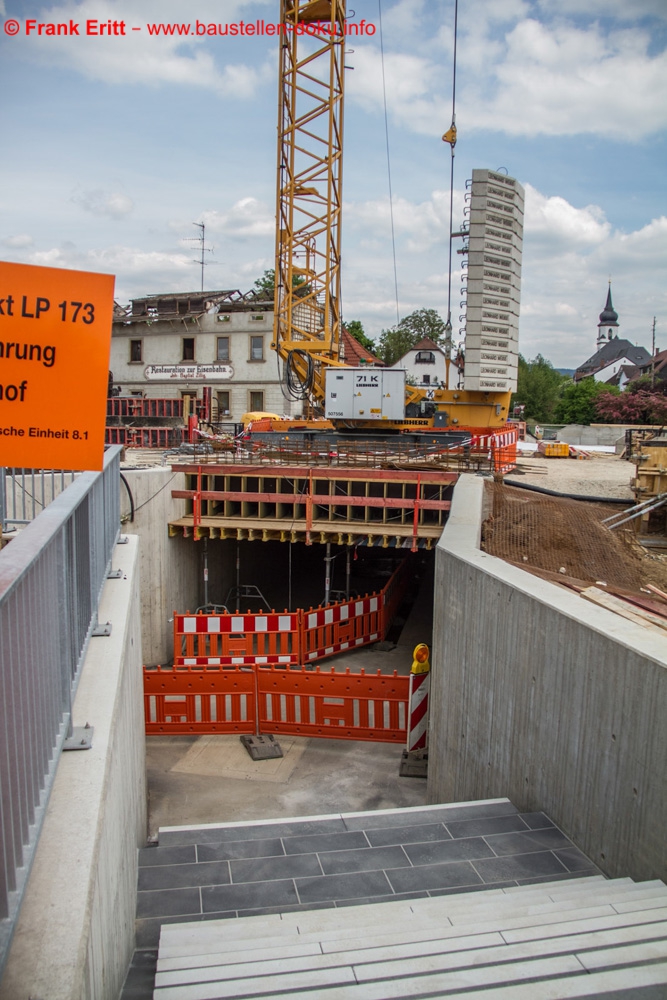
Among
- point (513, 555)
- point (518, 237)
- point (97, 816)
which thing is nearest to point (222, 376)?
point (518, 237)

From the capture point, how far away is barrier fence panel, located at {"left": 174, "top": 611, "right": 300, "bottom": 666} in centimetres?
1309

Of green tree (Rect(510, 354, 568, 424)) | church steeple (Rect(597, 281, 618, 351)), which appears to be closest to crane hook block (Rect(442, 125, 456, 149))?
green tree (Rect(510, 354, 568, 424))

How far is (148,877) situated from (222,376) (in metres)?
30.6

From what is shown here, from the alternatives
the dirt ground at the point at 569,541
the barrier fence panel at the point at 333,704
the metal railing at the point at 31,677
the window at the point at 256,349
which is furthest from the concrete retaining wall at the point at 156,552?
the window at the point at 256,349

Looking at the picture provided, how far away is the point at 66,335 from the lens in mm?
2867

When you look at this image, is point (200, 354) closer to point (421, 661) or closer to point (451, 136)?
point (451, 136)

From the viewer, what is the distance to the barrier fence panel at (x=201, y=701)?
11.0 metres

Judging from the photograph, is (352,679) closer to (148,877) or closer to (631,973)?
(148,877)

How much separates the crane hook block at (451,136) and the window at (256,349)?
13191 mm

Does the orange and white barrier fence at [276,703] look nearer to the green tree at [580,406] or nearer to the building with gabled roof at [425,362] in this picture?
the green tree at [580,406]

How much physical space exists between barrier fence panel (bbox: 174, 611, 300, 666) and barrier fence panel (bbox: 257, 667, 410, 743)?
6.25 ft

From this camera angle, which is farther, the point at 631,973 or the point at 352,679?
the point at 352,679

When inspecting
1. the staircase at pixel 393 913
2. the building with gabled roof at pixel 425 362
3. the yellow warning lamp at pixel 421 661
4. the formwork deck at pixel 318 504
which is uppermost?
the building with gabled roof at pixel 425 362

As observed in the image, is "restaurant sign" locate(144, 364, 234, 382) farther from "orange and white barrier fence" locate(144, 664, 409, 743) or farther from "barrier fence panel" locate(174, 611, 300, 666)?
"orange and white barrier fence" locate(144, 664, 409, 743)
